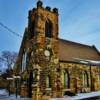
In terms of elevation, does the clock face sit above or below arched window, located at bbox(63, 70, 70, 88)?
above

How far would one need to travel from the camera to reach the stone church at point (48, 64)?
2831 centimetres

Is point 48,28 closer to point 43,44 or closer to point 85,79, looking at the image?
point 43,44

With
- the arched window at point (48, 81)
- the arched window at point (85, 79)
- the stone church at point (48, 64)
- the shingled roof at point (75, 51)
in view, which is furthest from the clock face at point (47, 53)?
the arched window at point (85, 79)

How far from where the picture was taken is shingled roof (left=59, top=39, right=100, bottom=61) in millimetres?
33237

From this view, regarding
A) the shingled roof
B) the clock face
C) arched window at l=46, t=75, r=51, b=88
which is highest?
the shingled roof

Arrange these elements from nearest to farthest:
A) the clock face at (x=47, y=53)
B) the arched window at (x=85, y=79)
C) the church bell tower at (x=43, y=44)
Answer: the church bell tower at (x=43, y=44) → the clock face at (x=47, y=53) → the arched window at (x=85, y=79)

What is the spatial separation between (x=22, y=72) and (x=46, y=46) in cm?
635

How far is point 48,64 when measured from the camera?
2897 cm

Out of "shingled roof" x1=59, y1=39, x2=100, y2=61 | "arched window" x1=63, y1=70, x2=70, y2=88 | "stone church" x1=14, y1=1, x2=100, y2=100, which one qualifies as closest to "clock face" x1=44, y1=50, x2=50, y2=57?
"stone church" x1=14, y1=1, x2=100, y2=100

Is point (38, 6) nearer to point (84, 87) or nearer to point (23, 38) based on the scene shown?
point (23, 38)

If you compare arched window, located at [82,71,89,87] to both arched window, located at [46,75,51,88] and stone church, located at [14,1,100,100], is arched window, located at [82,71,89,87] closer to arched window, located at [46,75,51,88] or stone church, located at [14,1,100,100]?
stone church, located at [14,1,100,100]

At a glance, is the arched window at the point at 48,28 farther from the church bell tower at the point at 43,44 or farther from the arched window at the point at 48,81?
the arched window at the point at 48,81

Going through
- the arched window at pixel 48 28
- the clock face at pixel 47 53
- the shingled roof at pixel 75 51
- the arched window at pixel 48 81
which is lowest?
the arched window at pixel 48 81

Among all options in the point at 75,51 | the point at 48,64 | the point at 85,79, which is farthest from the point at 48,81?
the point at 75,51
